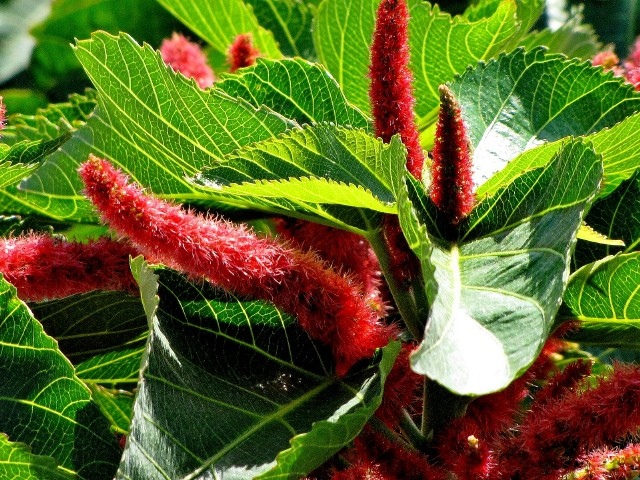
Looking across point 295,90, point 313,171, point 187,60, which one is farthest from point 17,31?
point 313,171

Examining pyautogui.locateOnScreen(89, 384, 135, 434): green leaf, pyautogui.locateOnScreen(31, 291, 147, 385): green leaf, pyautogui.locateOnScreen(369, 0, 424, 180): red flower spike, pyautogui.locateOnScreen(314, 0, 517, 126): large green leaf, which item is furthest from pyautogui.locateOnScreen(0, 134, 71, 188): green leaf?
pyautogui.locateOnScreen(314, 0, 517, 126): large green leaf

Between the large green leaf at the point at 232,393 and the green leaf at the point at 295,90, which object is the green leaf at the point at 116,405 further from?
the green leaf at the point at 295,90

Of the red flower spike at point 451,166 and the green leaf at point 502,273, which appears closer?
the green leaf at point 502,273

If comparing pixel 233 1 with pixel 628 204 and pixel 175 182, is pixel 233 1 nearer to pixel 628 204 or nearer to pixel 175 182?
pixel 175 182

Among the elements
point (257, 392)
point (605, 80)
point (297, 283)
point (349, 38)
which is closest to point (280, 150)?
point (297, 283)

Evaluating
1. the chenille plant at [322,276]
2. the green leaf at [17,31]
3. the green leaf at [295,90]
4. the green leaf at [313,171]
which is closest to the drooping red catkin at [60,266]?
the chenille plant at [322,276]

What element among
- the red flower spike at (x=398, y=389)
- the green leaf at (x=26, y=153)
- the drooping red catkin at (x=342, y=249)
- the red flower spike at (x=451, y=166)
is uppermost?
the green leaf at (x=26, y=153)
